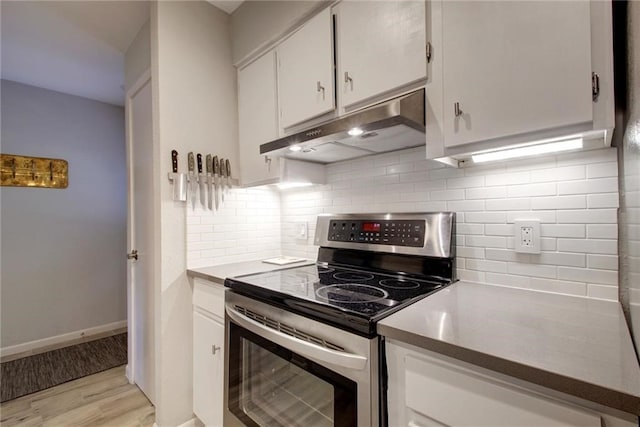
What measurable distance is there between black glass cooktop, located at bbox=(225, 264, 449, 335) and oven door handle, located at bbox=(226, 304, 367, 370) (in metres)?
0.08

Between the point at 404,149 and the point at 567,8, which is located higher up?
the point at 567,8

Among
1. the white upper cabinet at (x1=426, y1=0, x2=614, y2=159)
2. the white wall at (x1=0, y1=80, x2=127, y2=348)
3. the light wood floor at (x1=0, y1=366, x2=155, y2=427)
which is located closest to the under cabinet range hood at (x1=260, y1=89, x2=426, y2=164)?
the white upper cabinet at (x1=426, y1=0, x2=614, y2=159)

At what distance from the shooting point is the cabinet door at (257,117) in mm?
1666

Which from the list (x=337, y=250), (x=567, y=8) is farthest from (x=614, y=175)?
(x=337, y=250)

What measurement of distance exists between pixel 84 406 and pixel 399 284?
7.36 ft

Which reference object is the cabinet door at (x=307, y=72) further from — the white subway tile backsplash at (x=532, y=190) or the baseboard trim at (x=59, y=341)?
the baseboard trim at (x=59, y=341)

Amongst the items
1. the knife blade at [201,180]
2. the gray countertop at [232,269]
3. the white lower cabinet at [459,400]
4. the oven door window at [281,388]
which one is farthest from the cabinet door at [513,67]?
the knife blade at [201,180]

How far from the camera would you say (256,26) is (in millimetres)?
1704

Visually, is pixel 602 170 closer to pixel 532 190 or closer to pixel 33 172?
pixel 532 190

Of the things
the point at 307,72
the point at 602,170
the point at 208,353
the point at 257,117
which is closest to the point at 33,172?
the point at 257,117

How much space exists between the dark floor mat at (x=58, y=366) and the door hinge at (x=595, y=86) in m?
3.36

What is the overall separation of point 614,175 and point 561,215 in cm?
18

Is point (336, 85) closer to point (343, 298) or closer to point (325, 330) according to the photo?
point (343, 298)

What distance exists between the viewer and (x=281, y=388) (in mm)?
1143
